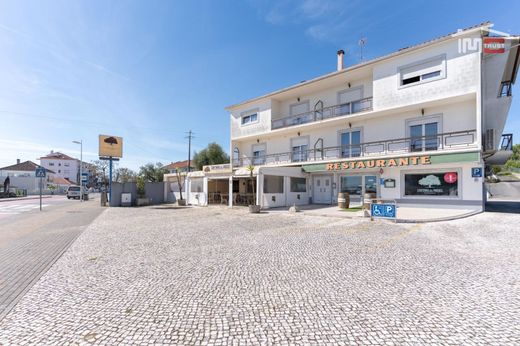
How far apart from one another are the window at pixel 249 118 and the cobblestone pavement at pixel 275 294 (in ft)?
61.1

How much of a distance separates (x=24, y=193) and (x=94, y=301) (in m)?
58.2

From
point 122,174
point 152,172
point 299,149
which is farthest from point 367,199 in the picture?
point 122,174

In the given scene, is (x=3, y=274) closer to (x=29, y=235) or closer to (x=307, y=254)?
(x=29, y=235)

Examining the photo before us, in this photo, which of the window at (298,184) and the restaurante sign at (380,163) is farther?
the window at (298,184)

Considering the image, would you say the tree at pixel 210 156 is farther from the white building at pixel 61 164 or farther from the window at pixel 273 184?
the white building at pixel 61 164

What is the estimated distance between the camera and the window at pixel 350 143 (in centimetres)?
1852

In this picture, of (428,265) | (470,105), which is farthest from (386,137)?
(428,265)

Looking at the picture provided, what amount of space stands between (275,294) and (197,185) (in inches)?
840

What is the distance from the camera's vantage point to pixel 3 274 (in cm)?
502

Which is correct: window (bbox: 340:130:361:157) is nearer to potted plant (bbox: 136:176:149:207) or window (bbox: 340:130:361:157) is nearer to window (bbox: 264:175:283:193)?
window (bbox: 264:175:283:193)

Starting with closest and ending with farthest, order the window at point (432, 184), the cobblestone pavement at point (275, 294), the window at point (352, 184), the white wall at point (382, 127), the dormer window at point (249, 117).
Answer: the cobblestone pavement at point (275, 294)
the window at point (432, 184)
the white wall at point (382, 127)
the window at point (352, 184)
the dormer window at point (249, 117)

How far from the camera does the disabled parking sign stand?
11.5m

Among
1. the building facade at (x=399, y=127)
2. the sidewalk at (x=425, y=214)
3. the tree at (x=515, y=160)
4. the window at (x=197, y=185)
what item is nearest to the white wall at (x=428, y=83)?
the building facade at (x=399, y=127)

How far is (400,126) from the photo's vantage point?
657 inches
